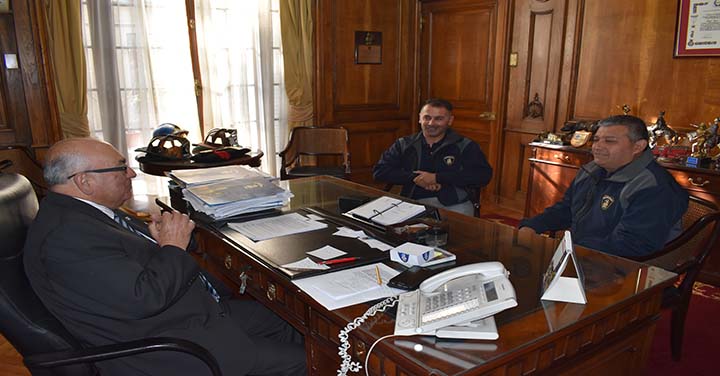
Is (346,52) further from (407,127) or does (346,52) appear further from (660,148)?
(660,148)

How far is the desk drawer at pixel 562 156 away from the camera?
391cm

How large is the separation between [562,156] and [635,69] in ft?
2.95

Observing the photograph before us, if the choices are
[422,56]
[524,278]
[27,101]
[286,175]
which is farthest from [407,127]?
[524,278]

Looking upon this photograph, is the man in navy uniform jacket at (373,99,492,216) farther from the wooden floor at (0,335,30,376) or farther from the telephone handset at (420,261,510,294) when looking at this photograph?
the wooden floor at (0,335,30,376)

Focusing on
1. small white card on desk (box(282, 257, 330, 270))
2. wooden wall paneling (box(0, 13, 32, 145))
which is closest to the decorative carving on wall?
small white card on desk (box(282, 257, 330, 270))

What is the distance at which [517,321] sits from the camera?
4.13 feet

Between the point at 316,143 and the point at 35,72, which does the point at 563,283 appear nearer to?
the point at 316,143

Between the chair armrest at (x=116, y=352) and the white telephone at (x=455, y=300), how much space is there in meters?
0.59

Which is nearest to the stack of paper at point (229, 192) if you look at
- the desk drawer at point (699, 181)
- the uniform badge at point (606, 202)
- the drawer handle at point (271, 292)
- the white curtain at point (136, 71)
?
the drawer handle at point (271, 292)

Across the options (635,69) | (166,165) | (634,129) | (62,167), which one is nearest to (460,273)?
(62,167)

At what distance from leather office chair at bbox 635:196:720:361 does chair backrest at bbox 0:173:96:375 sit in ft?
6.91

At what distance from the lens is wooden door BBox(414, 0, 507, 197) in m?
5.06

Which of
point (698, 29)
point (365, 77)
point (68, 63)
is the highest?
point (698, 29)

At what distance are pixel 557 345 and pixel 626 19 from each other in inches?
145
